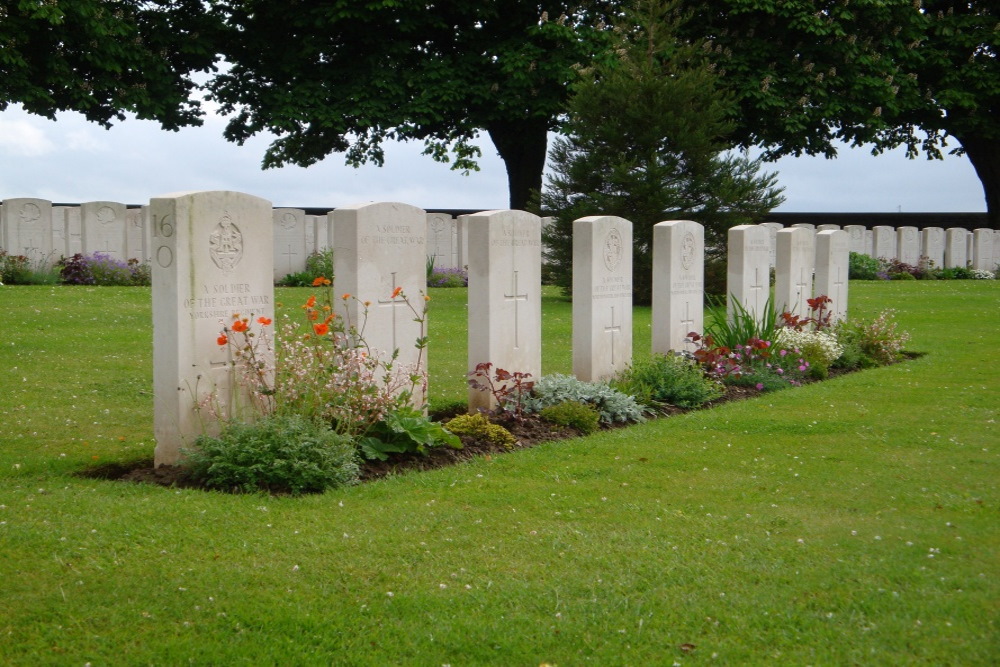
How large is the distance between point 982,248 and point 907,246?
2.39m

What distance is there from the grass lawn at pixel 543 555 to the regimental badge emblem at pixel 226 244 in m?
1.60

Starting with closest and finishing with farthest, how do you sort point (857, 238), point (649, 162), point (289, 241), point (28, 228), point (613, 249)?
point (613, 249) < point (649, 162) < point (28, 228) < point (289, 241) < point (857, 238)

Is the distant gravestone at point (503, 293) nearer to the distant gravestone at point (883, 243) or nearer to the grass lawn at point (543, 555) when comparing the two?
the grass lawn at point (543, 555)

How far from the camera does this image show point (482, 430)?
8523 millimetres

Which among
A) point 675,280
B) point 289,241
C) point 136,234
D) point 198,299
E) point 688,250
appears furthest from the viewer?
point 289,241

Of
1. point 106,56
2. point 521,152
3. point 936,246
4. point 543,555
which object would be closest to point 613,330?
point 543,555

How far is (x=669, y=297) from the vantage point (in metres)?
11.9

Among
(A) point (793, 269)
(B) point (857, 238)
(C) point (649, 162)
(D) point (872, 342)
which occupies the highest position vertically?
(C) point (649, 162)

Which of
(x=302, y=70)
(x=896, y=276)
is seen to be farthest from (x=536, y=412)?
(x=896, y=276)

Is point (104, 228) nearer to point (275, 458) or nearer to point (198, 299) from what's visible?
point (198, 299)

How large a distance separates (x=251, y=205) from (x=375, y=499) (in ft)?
7.77

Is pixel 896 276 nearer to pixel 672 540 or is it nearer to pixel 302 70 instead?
pixel 302 70

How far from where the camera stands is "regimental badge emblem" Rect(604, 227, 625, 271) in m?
10.7

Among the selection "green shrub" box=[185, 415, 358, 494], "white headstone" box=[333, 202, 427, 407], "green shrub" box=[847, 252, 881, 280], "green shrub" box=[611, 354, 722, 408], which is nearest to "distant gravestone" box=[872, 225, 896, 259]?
"green shrub" box=[847, 252, 881, 280]
